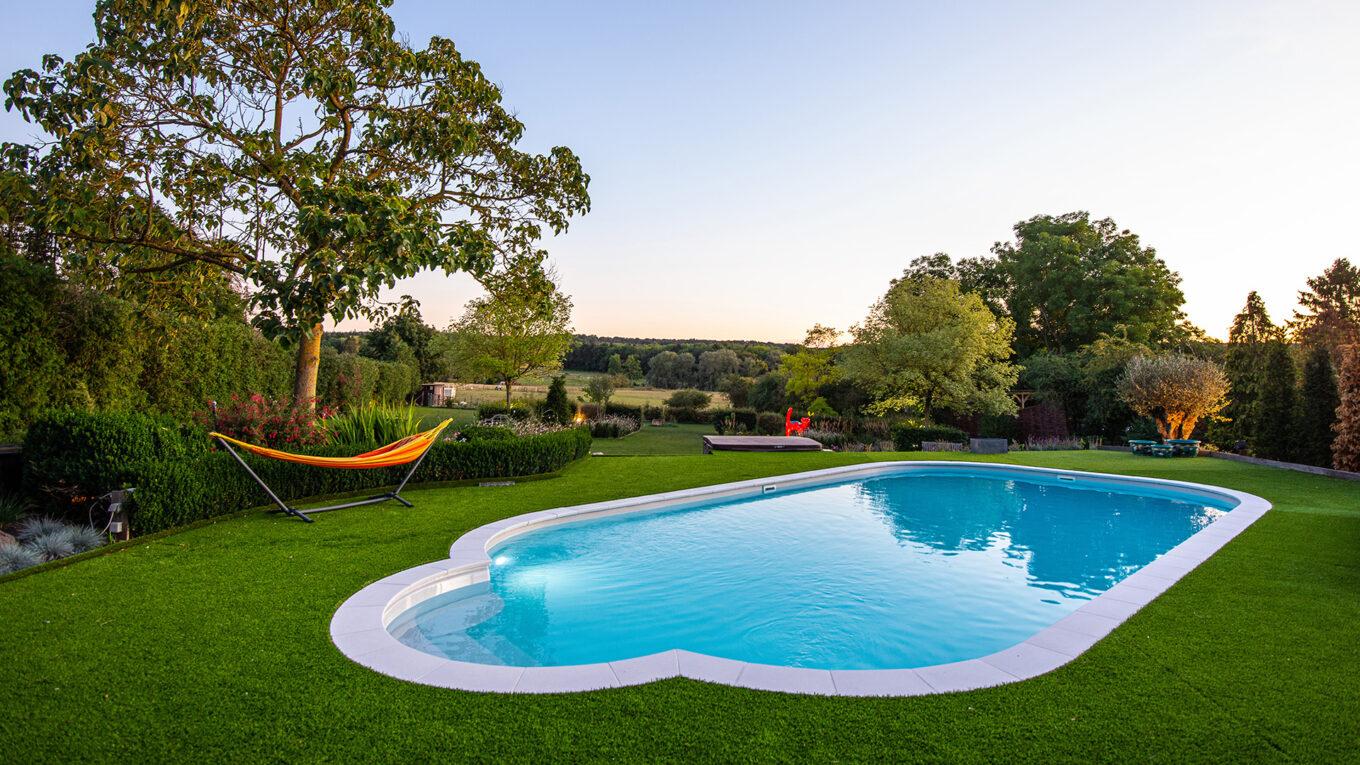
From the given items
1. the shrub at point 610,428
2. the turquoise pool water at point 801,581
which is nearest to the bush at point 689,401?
the shrub at point 610,428

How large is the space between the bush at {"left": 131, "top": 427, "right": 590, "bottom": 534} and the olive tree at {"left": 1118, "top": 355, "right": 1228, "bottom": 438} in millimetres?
14883

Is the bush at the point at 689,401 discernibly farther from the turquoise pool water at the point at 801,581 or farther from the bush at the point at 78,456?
the bush at the point at 78,456

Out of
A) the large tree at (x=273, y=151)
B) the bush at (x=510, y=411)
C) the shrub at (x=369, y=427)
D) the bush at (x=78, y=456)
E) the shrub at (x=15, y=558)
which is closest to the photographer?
the shrub at (x=15, y=558)

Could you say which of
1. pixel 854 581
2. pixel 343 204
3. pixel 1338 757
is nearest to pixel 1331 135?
pixel 854 581

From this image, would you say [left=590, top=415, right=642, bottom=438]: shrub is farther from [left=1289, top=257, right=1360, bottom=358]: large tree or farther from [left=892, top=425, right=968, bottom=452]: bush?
[left=1289, top=257, right=1360, bottom=358]: large tree

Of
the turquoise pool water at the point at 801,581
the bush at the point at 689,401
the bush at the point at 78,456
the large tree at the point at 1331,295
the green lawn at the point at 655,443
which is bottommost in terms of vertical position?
the turquoise pool water at the point at 801,581

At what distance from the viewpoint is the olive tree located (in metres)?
15.3

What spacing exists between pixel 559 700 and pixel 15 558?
476 cm

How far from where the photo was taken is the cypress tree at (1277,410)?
13453 mm

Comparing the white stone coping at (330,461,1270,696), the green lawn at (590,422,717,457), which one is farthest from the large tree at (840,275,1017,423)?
the white stone coping at (330,461,1270,696)

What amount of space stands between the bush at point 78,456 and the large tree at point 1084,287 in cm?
3340

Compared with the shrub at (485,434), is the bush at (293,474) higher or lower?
lower

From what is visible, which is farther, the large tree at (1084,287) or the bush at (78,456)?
the large tree at (1084,287)

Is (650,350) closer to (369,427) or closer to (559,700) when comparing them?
(369,427)
